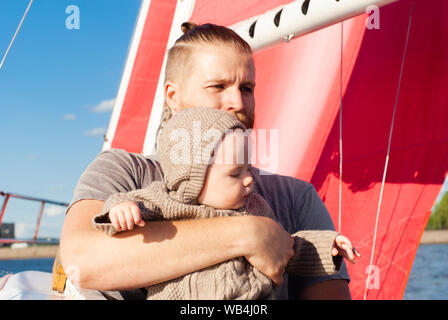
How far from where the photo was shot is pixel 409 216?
133 inches

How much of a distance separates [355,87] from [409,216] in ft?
3.10

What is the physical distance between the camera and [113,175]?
4.09 ft

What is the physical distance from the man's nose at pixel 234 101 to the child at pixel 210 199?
187 millimetres

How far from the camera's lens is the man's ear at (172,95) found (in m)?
1.51

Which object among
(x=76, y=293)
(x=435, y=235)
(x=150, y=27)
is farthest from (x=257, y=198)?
(x=435, y=235)

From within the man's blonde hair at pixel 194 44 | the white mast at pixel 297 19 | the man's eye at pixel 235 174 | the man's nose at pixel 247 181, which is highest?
the white mast at pixel 297 19

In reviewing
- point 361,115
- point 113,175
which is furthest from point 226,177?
point 361,115

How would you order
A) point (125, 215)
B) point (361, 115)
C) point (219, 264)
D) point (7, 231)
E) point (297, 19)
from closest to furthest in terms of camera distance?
point (125, 215)
point (219, 264)
point (297, 19)
point (361, 115)
point (7, 231)

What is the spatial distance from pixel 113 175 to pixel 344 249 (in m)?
0.59

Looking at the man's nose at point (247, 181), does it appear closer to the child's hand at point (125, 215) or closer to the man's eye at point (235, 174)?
the man's eye at point (235, 174)

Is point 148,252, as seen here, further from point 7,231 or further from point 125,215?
point 7,231

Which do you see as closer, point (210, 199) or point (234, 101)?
point (210, 199)

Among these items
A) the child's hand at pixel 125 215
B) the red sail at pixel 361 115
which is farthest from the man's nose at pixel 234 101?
the red sail at pixel 361 115

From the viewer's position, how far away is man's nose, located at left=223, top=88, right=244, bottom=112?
139cm
